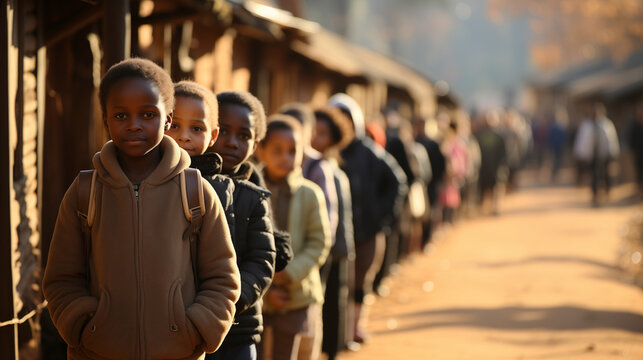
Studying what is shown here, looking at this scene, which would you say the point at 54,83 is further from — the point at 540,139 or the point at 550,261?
the point at 540,139

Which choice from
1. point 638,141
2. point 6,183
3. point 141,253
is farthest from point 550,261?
point 638,141

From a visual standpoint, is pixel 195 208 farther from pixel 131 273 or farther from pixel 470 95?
pixel 470 95

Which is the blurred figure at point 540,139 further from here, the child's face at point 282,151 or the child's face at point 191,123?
the child's face at point 191,123

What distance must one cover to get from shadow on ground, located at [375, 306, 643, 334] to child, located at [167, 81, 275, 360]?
16.7 ft

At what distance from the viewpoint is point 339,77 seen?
20.6 metres

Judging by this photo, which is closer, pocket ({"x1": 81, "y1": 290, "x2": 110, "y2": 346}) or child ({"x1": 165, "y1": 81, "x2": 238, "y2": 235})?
pocket ({"x1": 81, "y1": 290, "x2": 110, "y2": 346})

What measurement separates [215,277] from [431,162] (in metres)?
11.3

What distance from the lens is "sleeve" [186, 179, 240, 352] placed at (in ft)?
11.3

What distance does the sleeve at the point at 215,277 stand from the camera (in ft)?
11.3

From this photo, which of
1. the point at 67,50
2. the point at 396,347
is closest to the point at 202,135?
the point at 67,50

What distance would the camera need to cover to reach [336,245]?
7098 millimetres

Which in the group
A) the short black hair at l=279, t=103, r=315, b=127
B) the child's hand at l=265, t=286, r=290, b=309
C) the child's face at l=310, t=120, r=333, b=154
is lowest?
the child's hand at l=265, t=286, r=290, b=309

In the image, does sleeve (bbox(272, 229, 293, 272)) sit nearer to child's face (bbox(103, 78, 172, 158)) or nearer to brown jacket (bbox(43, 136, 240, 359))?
brown jacket (bbox(43, 136, 240, 359))

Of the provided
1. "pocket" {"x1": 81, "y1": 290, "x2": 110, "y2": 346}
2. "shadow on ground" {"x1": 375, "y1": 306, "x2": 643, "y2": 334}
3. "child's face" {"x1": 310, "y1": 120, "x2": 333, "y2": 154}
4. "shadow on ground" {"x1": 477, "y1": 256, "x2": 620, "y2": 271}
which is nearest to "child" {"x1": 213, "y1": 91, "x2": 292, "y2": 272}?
"pocket" {"x1": 81, "y1": 290, "x2": 110, "y2": 346}
